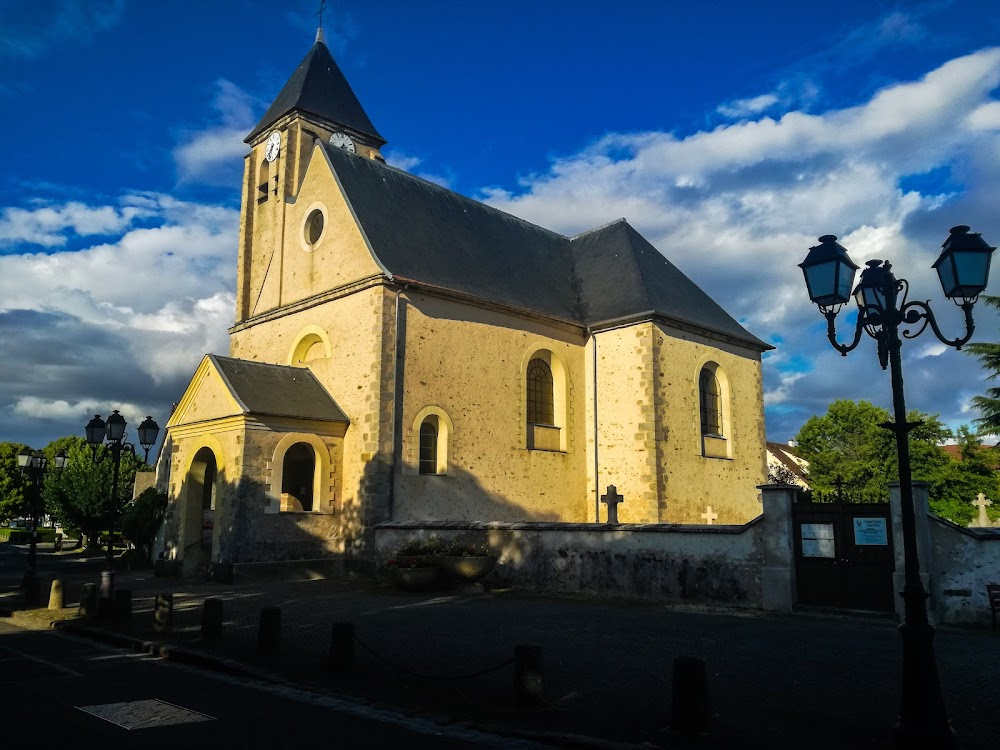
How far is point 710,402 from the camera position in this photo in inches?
998

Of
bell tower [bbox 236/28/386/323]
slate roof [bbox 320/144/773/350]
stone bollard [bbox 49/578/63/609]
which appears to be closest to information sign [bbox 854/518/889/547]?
slate roof [bbox 320/144/773/350]

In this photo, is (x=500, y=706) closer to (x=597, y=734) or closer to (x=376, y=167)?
(x=597, y=734)

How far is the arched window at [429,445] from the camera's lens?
19891mm

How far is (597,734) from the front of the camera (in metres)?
5.96

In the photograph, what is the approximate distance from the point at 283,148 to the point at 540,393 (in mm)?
12720

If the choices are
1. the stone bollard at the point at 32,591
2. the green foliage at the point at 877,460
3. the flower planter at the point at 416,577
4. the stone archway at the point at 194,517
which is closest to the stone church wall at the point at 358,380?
the flower planter at the point at 416,577

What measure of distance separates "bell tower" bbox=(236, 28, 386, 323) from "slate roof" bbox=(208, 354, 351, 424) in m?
4.53

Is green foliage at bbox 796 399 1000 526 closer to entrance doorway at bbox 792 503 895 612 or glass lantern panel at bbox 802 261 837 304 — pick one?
entrance doorway at bbox 792 503 895 612

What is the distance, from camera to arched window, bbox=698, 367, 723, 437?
24.9 m

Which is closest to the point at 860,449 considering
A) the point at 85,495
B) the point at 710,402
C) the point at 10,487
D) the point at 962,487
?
the point at 962,487

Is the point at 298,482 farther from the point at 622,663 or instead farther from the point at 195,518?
the point at 622,663

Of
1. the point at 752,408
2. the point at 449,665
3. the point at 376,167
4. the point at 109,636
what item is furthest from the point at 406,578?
the point at 752,408

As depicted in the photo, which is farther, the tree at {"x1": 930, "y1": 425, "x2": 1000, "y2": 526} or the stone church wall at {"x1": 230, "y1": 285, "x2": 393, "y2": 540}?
the tree at {"x1": 930, "y1": 425, "x2": 1000, "y2": 526}

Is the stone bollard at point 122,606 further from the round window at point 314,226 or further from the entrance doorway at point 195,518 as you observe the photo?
the round window at point 314,226
